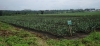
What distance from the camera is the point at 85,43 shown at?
10516mm

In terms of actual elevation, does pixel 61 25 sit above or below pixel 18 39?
below

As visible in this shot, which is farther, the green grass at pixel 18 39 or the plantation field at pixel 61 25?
the plantation field at pixel 61 25

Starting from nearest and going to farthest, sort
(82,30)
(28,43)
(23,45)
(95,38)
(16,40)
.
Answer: (23,45)
(28,43)
(16,40)
(95,38)
(82,30)

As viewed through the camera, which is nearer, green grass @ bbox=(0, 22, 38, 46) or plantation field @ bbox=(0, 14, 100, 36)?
green grass @ bbox=(0, 22, 38, 46)

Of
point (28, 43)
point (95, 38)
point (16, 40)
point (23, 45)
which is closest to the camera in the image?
point (23, 45)

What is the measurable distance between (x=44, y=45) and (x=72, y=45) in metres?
1.59

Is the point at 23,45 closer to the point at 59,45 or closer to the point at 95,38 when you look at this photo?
the point at 59,45

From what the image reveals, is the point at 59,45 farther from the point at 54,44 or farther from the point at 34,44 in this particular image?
the point at 34,44

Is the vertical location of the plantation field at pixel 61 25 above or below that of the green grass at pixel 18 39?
below

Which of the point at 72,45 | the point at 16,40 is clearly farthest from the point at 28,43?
the point at 72,45

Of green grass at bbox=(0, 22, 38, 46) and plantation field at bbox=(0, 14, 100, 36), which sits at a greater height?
green grass at bbox=(0, 22, 38, 46)

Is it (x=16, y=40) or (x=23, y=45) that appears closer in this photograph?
(x=23, y=45)

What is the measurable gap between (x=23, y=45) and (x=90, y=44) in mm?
3732

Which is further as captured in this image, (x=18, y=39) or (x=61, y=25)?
(x=61, y=25)
